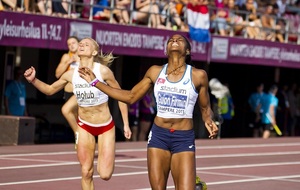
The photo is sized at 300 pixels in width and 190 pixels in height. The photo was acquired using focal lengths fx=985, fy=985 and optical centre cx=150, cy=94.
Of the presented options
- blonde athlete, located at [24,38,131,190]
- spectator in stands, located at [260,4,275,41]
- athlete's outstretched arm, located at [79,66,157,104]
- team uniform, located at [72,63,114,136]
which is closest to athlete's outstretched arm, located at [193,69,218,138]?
athlete's outstretched arm, located at [79,66,157,104]

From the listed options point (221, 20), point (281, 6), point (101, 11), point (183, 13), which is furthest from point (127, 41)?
point (281, 6)

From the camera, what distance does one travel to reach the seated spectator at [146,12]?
81.9 feet

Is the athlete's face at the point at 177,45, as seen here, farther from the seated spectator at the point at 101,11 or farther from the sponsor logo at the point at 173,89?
the seated spectator at the point at 101,11

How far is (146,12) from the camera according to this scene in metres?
25.0

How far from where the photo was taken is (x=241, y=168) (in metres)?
18.3

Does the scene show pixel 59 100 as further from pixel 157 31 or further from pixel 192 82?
pixel 192 82

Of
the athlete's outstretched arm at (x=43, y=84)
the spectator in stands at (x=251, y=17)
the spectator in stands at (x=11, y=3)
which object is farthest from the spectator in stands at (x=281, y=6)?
the athlete's outstretched arm at (x=43, y=84)

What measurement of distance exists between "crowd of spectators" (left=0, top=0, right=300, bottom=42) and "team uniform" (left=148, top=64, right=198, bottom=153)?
1121 cm

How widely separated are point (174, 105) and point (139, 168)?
7.53 meters

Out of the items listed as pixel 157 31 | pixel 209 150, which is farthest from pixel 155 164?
pixel 157 31

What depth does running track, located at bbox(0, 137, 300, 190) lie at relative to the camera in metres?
14.7

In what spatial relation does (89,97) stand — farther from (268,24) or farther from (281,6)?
(281,6)

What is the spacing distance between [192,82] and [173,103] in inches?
11.0

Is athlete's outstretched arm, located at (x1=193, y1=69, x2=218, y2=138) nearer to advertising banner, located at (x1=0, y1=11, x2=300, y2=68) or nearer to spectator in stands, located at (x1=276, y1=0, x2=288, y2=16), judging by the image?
advertising banner, located at (x1=0, y1=11, x2=300, y2=68)
